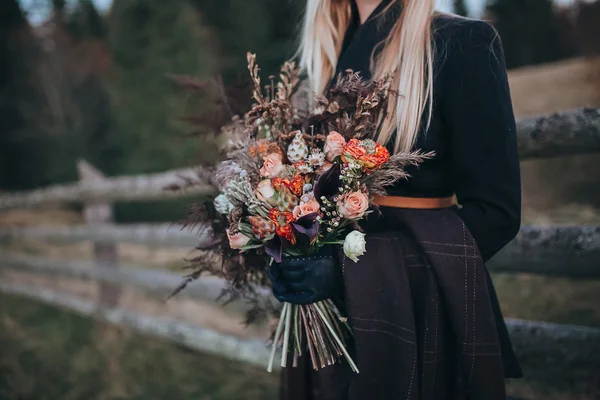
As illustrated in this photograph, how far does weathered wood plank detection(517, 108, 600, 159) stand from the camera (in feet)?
5.63

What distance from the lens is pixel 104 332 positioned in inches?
154

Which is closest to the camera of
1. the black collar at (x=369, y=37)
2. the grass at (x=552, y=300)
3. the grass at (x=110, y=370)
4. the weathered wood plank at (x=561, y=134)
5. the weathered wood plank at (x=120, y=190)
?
the black collar at (x=369, y=37)

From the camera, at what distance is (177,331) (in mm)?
3244

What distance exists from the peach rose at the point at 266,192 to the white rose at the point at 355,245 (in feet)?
0.72

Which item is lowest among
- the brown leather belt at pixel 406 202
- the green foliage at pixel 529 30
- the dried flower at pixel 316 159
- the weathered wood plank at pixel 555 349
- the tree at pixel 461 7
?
the weathered wood plank at pixel 555 349

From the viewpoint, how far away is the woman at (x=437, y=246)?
123cm

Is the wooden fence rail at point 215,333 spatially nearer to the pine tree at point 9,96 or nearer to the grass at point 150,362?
the grass at point 150,362

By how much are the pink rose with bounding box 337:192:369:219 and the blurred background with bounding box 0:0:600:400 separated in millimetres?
673

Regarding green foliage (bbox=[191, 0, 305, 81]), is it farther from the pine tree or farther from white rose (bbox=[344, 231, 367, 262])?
white rose (bbox=[344, 231, 367, 262])

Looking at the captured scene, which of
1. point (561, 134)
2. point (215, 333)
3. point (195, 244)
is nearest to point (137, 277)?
point (195, 244)


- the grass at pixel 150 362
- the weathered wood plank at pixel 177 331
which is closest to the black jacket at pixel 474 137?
the grass at pixel 150 362

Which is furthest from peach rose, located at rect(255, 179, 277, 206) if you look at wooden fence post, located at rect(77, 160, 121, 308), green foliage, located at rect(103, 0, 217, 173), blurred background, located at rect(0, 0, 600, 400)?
green foliage, located at rect(103, 0, 217, 173)

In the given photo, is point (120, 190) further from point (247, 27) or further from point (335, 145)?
point (247, 27)

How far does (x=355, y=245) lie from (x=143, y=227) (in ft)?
9.23
